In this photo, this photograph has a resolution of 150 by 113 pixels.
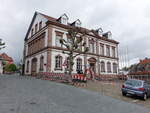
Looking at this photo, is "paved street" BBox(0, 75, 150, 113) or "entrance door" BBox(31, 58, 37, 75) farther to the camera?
"entrance door" BBox(31, 58, 37, 75)

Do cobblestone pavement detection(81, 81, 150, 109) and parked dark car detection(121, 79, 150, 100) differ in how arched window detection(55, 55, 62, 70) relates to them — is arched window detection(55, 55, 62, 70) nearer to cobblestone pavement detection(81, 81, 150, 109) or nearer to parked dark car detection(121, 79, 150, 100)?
cobblestone pavement detection(81, 81, 150, 109)

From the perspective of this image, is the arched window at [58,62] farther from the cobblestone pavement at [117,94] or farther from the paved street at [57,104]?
the paved street at [57,104]

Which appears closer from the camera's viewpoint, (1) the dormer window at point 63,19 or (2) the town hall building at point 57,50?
(2) the town hall building at point 57,50

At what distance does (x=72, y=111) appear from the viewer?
646cm

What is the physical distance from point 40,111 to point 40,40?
23.8 meters

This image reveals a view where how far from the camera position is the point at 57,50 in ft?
83.6

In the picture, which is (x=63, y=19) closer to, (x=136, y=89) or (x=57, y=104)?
(x=136, y=89)

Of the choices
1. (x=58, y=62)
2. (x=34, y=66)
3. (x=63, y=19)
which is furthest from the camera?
(x=34, y=66)

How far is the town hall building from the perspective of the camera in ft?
81.9

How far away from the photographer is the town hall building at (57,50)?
25.0m

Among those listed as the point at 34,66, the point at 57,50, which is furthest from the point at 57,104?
the point at 34,66

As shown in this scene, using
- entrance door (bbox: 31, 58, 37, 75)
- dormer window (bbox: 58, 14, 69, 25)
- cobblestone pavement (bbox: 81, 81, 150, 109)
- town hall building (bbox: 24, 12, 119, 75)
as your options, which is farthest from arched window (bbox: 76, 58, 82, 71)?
cobblestone pavement (bbox: 81, 81, 150, 109)

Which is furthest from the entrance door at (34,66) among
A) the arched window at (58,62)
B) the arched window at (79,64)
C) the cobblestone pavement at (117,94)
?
the cobblestone pavement at (117,94)

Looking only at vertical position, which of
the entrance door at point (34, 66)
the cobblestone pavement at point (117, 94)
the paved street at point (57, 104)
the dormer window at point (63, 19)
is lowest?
the cobblestone pavement at point (117, 94)
